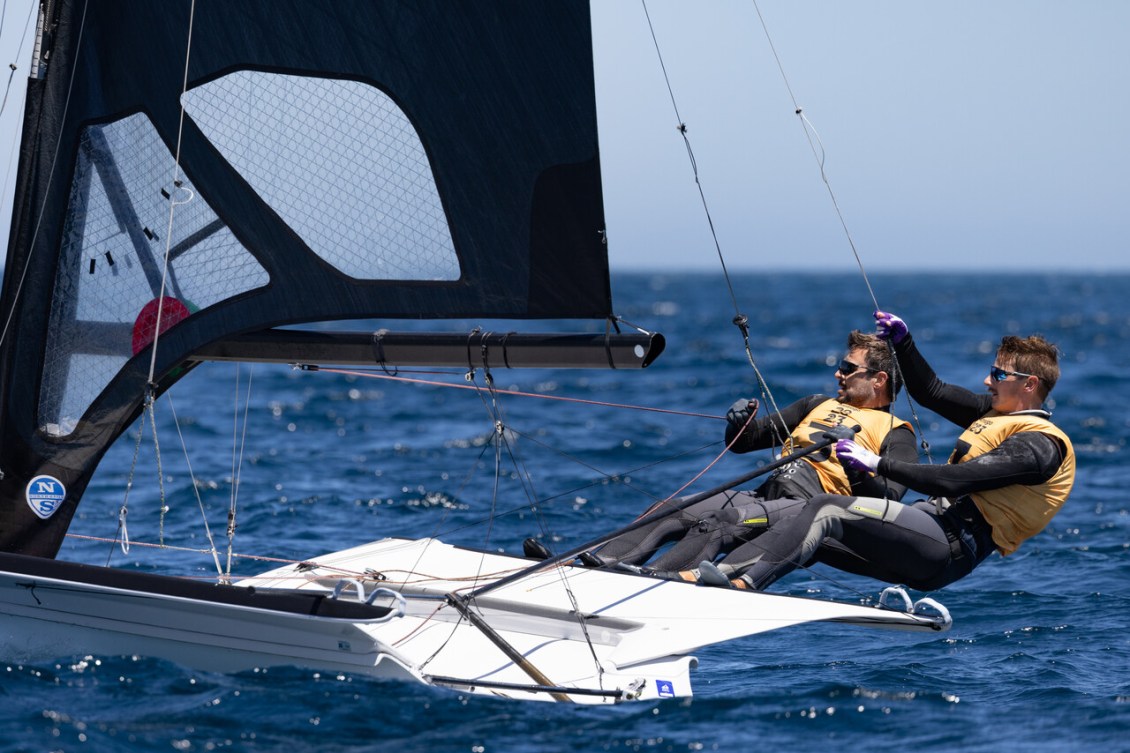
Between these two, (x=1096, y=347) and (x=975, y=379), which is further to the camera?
(x=1096, y=347)

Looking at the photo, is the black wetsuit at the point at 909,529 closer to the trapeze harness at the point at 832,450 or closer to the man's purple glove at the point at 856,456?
the man's purple glove at the point at 856,456

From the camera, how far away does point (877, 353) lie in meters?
5.33

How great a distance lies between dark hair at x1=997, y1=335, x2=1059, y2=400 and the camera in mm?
4961

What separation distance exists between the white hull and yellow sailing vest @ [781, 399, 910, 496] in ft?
2.76

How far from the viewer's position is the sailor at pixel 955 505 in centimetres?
466

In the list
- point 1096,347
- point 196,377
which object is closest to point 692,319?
point 1096,347

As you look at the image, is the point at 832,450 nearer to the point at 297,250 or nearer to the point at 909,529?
the point at 909,529

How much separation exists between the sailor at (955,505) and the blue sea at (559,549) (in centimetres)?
31

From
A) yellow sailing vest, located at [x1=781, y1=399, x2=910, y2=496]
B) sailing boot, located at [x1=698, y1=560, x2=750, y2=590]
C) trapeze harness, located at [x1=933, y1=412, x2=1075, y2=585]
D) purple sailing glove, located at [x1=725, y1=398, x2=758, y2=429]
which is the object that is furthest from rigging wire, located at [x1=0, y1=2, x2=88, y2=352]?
trapeze harness, located at [x1=933, y1=412, x2=1075, y2=585]

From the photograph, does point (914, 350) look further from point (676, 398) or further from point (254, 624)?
point (676, 398)

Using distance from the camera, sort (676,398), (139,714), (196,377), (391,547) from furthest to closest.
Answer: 1. (196,377)
2. (676,398)
3. (391,547)
4. (139,714)

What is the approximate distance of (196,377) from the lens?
18250 millimetres

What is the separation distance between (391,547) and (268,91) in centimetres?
207

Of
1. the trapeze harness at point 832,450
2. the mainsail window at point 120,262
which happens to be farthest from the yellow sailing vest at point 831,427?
the mainsail window at point 120,262
